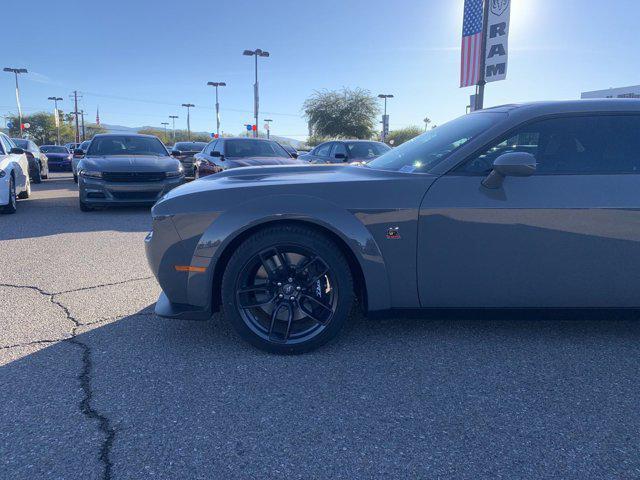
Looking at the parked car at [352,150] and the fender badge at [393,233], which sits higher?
the parked car at [352,150]

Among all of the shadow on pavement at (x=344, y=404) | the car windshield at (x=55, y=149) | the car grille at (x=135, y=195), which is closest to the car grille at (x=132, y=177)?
the car grille at (x=135, y=195)

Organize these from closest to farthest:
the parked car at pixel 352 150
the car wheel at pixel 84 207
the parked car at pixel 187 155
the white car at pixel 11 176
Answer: the white car at pixel 11 176 → the car wheel at pixel 84 207 → the parked car at pixel 187 155 → the parked car at pixel 352 150

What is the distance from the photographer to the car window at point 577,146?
283 centimetres

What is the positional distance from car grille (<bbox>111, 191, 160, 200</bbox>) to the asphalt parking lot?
4.96 m

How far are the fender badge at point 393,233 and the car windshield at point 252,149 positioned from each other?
24.8 ft

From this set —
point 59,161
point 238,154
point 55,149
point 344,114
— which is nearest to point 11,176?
point 238,154

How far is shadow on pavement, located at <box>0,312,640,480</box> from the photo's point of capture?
6.28 ft

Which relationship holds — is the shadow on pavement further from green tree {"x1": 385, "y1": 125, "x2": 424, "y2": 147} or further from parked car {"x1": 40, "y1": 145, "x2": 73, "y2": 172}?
green tree {"x1": 385, "y1": 125, "x2": 424, "y2": 147}

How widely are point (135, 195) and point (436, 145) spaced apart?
6637mm

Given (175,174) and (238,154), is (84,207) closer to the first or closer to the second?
(175,174)

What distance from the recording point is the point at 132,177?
839 centimetres

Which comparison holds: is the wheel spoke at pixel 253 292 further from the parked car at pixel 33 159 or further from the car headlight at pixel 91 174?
the parked car at pixel 33 159

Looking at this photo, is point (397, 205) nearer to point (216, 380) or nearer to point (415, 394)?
point (415, 394)

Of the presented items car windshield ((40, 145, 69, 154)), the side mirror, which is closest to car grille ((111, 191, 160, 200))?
the side mirror
